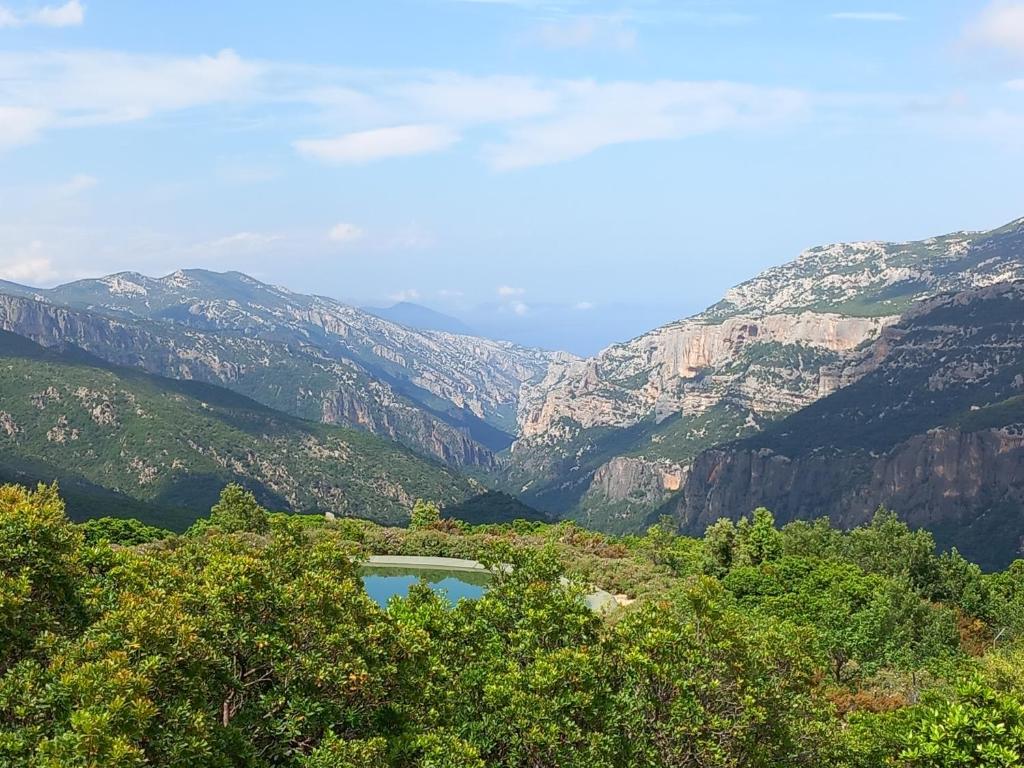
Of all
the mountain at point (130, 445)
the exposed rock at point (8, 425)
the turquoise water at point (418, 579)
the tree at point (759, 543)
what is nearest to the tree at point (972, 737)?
the turquoise water at point (418, 579)

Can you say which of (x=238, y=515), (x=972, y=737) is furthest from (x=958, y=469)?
(x=972, y=737)

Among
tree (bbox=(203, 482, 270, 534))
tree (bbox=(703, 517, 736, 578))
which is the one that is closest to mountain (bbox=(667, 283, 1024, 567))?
tree (bbox=(703, 517, 736, 578))

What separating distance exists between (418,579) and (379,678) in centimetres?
4942

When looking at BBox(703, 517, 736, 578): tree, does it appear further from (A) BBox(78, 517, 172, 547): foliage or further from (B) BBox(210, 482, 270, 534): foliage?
(A) BBox(78, 517, 172, 547): foliage

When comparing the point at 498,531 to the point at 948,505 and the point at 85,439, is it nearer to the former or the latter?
the point at 948,505

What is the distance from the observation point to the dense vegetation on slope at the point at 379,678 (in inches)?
536

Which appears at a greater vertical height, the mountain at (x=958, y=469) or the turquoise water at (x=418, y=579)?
the turquoise water at (x=418, y=579)

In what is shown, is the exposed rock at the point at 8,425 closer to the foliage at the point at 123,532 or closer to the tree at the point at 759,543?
the foliage at the point at 123,532

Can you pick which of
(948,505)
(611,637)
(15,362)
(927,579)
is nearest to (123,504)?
(15,362)

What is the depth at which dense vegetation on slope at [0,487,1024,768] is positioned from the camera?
1361cm

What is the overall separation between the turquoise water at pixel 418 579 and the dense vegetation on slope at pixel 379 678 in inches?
1529

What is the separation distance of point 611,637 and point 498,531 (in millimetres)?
68637

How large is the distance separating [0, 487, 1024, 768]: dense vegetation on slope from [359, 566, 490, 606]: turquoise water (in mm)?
38841

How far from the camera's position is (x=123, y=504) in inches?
4801
